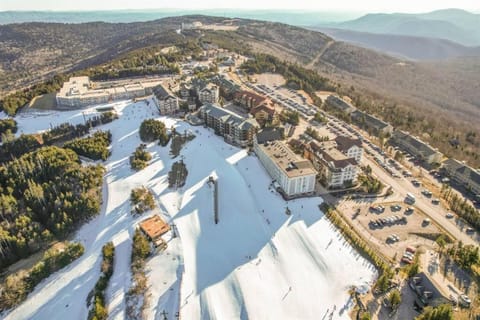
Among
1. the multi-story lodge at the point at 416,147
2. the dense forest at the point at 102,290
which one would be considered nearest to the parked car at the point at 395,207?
the multi-story lodge at the point at 416,147

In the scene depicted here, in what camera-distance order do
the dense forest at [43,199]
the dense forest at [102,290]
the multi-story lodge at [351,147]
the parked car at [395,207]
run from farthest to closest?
the multi-story lodge at [351,147] < the parked car at [395,207] < the dense forest at [43,199] < the dense forest at [102,290]

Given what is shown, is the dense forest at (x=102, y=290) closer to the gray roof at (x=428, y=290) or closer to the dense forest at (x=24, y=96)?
the gray roof at (x=428, y=290)

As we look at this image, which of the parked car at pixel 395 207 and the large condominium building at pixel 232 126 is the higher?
the large condominium building at pixel 232 126

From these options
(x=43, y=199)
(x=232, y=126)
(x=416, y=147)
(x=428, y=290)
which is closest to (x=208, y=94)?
(x=232, y=126)

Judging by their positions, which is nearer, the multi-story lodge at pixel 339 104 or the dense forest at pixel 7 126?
the dense forest at pixel 7 126

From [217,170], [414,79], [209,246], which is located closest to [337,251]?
[209,246]

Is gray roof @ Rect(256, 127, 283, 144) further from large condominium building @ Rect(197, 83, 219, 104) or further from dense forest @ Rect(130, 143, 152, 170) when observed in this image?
large condominium building @ Rect(197, 83, 219, 104)
